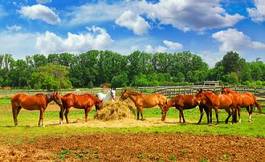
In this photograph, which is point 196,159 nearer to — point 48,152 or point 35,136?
point 48,152

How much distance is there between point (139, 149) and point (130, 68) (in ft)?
416

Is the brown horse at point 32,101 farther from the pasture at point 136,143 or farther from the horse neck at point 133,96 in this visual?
the horse neck at point 133,96

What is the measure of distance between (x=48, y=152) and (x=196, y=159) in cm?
523

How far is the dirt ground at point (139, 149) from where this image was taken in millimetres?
13125

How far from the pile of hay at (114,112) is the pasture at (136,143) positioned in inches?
77.6

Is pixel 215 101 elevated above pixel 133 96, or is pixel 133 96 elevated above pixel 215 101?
pixel 133 96

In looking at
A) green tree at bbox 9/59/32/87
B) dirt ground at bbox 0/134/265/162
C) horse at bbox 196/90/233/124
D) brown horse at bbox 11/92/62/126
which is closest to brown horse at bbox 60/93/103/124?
brown horse at bbox 11/92/62/126

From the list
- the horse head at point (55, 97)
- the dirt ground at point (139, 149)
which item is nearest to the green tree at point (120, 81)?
the horse head at point (55, 97)

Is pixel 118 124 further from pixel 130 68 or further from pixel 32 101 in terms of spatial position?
pixel 130 68

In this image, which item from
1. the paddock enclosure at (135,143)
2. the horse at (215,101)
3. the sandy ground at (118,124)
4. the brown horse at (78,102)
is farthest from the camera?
the brown horse at (78,102)

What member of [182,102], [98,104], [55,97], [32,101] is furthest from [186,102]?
[32,101]

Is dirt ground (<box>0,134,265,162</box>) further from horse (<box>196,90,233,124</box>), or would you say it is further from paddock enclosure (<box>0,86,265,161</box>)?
horse (<box>196,90,233,124</box>)

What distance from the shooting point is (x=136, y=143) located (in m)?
15.8

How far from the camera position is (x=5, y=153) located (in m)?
14.0
